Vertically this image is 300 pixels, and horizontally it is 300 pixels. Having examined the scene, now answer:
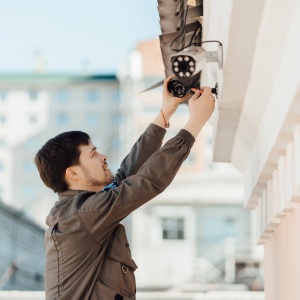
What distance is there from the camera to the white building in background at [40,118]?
55.7m

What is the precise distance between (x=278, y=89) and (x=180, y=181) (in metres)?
41.6

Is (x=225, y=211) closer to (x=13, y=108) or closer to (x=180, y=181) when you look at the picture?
(x=180, y=181)

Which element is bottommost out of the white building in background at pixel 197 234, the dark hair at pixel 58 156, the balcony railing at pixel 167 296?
the white building in background at pixel 197 234

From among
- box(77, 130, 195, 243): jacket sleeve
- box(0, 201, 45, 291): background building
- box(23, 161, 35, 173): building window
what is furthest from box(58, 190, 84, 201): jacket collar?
box(23, 161, 35, 173): building window

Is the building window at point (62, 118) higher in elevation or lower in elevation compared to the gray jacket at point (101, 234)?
lower

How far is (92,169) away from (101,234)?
0.87ft

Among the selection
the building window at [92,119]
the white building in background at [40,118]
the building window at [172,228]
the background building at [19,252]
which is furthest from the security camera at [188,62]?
the building window at [92,119]

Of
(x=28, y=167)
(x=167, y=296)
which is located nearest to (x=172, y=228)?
(x=28, y=167)

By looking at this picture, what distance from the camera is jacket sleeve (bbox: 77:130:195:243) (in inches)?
119

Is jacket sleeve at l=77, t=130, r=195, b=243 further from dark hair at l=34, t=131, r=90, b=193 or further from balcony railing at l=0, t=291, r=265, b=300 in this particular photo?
balcony railing at l=0, t=291, r=265, b=300

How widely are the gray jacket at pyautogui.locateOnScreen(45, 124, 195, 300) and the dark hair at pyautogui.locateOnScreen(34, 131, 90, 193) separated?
97 millimetres

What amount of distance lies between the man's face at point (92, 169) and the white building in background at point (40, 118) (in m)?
50.3

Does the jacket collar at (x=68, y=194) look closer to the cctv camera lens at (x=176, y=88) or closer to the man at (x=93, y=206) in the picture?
the man at (x=93, y=206)

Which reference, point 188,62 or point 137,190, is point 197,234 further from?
point 188,62
